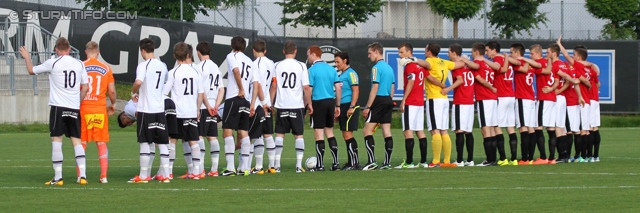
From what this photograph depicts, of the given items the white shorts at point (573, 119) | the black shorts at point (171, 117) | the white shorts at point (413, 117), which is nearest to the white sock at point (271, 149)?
the black shorts at point (171, 117)

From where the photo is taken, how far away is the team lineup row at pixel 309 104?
15.7 meters

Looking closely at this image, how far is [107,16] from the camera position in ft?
117

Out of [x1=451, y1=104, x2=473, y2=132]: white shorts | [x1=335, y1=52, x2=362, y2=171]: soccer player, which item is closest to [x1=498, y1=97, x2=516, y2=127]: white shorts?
[x1=451, y1=104, x2=473, y2=132]: white shorts

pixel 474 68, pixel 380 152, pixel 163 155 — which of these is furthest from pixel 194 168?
pixel 380 152

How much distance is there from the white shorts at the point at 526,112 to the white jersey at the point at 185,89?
5.81 meters

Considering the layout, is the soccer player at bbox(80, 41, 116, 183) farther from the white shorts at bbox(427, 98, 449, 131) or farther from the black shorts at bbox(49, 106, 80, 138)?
the white shorts at bbox(427, 98, 449, 131)

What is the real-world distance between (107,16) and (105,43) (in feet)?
3.03

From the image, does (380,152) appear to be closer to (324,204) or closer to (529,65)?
(529,65)

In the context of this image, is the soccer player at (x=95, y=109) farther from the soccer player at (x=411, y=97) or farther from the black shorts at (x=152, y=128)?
the soccer player at (x=411, y=97)

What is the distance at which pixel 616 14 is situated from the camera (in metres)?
42.0

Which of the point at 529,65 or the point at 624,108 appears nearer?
the point at 529,65

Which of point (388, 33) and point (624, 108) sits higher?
point (388, 33)

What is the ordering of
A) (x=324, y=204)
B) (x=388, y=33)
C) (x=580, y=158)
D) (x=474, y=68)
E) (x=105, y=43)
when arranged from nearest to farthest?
(x=324, y=204) → (x=474, y=68) → (x=580, y=158) → (x=105, y=43) → (x=388, y=33)

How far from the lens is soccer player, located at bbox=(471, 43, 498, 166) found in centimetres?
1889
